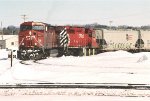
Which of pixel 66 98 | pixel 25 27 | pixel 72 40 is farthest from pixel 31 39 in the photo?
pixel 66 98

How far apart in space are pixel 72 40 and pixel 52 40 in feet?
12.5

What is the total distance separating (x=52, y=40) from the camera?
127ft

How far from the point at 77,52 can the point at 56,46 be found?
12.4ft

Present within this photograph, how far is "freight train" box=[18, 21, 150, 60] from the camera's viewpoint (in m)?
35.4

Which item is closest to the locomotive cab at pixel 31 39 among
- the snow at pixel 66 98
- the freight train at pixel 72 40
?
the freight train at pixel 72 40

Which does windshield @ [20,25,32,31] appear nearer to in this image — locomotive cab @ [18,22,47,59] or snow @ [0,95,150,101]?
locomotive cab @ [18,22,47,59]

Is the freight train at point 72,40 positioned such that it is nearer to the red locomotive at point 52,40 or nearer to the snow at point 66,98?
the red locomotive at point 52,40

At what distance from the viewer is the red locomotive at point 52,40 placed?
35.3 meters

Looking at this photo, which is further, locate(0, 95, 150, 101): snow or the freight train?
the freight train

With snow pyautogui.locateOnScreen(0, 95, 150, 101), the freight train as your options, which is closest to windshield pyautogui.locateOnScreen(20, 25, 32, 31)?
the freight train

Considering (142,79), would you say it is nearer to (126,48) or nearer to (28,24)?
(28,24)

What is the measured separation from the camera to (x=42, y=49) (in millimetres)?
36062

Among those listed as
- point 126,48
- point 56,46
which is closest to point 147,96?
point 56,46

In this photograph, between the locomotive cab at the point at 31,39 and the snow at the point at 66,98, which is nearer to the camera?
the snow at the point at 66,98
